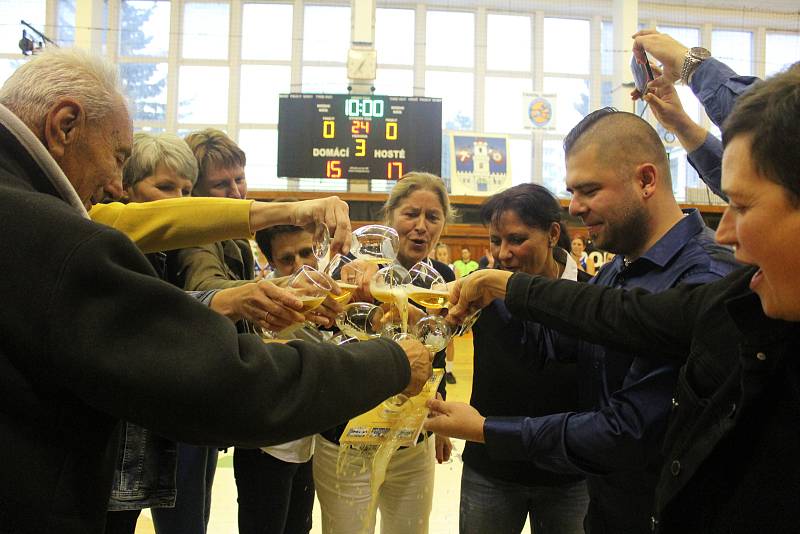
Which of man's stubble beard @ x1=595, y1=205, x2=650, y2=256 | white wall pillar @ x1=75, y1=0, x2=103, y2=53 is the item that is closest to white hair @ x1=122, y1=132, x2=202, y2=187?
man's stubble beard @ x1=595, y1=205, x2=650, y2=256

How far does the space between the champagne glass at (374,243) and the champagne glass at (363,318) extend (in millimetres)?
165

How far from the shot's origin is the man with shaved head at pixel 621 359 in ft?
4.08

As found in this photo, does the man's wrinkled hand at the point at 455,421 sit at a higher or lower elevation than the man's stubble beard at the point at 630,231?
lower

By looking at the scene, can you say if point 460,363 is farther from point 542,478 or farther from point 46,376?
point 46,376

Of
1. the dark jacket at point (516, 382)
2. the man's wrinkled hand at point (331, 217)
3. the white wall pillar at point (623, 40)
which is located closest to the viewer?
the man's wrinkled hand at point (331, 217)

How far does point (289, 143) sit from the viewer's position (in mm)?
8438

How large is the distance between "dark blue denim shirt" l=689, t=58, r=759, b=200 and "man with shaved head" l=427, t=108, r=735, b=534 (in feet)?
1.25

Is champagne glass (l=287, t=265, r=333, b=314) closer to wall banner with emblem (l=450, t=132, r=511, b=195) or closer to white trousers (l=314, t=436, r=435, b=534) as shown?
white trousers (l=314, t=436, r=435, b=534)

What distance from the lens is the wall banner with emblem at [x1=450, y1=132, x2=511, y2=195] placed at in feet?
34.6

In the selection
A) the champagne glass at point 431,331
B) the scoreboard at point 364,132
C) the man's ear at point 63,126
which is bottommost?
the champagne glass at point 431,331

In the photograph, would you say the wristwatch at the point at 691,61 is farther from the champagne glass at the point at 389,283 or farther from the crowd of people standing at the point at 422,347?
the champagne glass at the point at 389,283

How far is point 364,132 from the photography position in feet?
27.5

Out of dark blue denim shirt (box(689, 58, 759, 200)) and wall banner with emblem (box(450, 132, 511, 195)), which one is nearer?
dark blue denim shirt (box(689, 58, 759, 200))

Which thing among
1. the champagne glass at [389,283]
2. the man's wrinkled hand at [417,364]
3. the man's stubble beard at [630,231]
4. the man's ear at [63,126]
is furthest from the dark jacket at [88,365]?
the man's stubble beard at [630,231]
